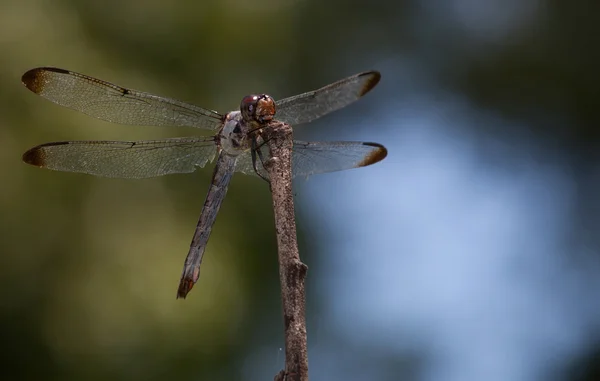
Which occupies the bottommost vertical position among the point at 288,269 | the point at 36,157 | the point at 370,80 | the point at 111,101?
the point at 288,269

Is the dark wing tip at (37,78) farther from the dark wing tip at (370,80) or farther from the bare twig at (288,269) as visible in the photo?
the dark wing tip at (370,80)

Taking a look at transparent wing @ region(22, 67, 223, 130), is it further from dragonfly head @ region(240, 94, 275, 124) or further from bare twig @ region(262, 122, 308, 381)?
bare twig @ region(262, 122, 308, 381)

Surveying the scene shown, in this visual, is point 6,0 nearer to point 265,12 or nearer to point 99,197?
point 99,197

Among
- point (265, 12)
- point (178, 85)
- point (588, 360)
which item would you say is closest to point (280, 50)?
point (265, 12)

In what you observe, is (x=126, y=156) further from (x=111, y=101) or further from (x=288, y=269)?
(x=288, y=269)

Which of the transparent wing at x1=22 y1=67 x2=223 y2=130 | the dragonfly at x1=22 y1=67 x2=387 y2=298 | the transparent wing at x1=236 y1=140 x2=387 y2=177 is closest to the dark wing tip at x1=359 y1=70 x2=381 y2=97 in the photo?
the dragonfly at x1=22 y1=67 x2=387 y2=298

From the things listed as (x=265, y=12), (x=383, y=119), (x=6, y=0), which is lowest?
(x=383, y=119)

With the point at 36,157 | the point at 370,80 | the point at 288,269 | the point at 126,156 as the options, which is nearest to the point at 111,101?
the point at 126,156
